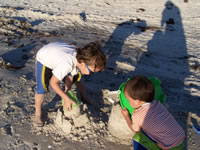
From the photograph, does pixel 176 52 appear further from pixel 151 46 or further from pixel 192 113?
pixel 192 113

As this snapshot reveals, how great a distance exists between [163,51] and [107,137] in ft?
12.9

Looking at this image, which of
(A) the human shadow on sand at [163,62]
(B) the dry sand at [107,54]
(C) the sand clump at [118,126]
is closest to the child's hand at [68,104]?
(B) the dry sand at [107,54]

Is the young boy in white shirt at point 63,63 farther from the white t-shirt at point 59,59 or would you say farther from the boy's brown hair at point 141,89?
the boy's brown hair at point 141,89

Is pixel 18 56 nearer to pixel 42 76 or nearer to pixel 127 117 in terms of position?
pixel 42 76

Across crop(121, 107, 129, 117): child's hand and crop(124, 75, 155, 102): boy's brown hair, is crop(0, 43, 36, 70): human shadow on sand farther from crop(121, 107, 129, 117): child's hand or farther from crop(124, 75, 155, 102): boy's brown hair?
crop(124, 75, 155, 102): boy's brown hair

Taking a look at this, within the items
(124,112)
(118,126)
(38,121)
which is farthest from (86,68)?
(38,121)

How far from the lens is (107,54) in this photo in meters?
5.38

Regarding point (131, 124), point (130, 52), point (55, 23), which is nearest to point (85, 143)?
point (131, 124)

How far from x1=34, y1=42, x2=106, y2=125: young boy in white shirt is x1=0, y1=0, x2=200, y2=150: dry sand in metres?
0.35

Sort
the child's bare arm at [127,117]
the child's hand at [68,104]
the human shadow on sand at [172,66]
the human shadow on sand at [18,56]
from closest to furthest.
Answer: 1. the child's bare arm at [127,117]
2. the child's hand at [68,104]
3. the human shadow on sand at [172,66]
4. the human shadow on sand at [18,56]

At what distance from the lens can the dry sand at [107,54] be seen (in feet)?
8.80

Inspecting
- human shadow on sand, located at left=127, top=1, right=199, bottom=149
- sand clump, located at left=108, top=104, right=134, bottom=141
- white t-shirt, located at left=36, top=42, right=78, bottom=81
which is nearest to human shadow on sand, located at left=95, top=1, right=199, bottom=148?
human shadow on sand, located at left=127, top=1, right=199, bottom=149

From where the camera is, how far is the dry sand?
268 centimetres

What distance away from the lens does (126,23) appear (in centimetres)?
799
